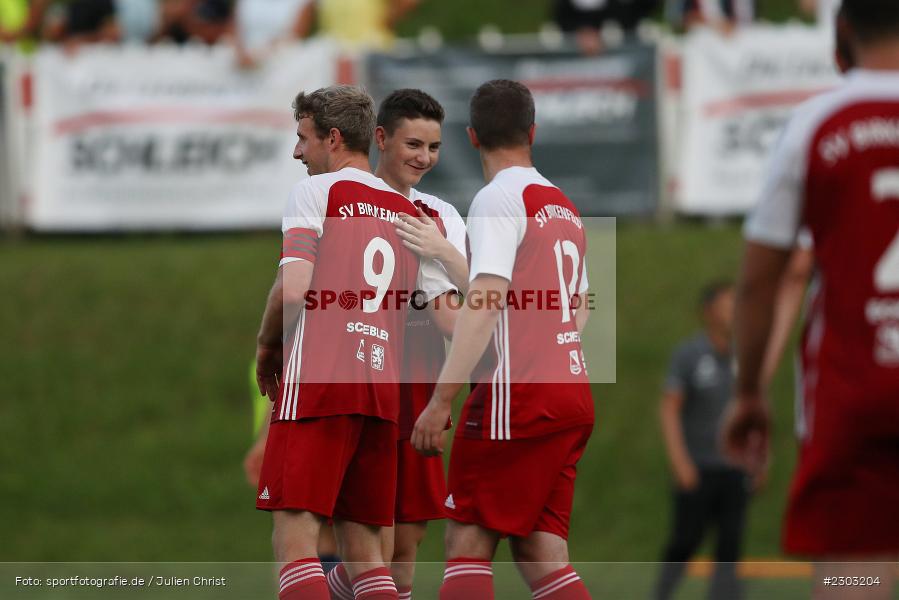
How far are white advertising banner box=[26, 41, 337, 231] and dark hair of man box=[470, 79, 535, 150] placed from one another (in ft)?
27.5

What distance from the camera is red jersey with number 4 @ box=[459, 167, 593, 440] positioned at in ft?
19.2

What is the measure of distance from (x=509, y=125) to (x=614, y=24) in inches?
357

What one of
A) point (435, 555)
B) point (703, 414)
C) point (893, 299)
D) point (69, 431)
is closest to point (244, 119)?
point (69, 431)

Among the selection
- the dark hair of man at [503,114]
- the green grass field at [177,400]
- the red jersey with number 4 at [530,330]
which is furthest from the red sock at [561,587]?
the green grass field at [177,400]

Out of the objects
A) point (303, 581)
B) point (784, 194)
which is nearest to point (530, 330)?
point (303, 581)

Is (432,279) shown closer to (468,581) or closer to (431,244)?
(431,244)

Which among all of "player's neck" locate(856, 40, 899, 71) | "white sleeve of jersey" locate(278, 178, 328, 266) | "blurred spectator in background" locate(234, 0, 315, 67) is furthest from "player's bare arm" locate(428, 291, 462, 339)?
"blurred spectator in background" locate(234, 0, 315, 67)

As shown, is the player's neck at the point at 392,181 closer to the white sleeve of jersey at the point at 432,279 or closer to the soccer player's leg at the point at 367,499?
the white sleeve of jersey at the point at 432,279

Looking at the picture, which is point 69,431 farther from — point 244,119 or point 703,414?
point 703,414

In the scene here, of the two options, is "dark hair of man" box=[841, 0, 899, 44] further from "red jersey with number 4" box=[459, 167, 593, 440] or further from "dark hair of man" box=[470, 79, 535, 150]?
"dark hair of man" box=[470, 79, 535, 150]

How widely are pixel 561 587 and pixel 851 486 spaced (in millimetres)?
2283

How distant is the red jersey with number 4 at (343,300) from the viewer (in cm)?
562

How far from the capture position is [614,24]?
579 inches

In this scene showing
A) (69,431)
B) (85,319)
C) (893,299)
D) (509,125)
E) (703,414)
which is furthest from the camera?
(85,319)
